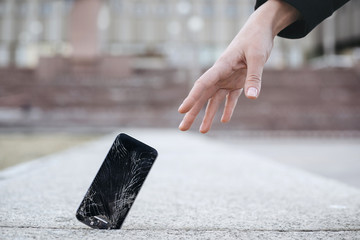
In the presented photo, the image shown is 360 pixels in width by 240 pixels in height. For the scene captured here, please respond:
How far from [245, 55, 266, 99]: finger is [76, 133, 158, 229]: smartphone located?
2.02 ft

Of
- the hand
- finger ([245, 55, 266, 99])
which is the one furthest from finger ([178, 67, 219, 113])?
finger ([245, 55, 266, 99])

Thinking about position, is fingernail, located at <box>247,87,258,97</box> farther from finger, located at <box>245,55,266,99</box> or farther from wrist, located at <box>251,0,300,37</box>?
wrist, located at <box>251,0,300,37</box>

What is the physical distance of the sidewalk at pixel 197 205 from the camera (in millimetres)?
1624

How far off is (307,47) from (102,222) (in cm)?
4867

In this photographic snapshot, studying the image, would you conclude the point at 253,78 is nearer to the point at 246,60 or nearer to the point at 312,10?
the point at 246,60

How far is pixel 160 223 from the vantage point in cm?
181

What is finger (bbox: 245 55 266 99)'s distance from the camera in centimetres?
127

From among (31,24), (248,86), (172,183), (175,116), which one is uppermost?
(31,24)

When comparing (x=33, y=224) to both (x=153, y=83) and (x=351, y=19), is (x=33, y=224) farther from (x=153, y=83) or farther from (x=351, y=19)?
(x=351, y=19)

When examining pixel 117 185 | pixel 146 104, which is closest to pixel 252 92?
pixel 117 185

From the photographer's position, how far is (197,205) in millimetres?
2314

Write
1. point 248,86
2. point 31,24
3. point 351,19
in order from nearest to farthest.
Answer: point 248,86
point 351,19
point 31,24

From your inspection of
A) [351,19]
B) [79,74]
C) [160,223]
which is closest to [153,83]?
[79,74]

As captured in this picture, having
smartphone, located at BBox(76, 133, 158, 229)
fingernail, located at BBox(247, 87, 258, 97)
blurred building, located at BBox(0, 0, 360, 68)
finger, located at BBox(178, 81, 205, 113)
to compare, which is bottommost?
smartphone, located at BBox(76, 133, 158, 229)
